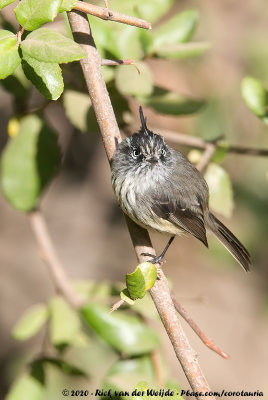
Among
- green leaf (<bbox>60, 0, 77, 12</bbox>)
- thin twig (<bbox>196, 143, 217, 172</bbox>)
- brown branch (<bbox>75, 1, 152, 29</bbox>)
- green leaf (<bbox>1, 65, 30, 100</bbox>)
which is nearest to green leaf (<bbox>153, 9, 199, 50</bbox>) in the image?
thin twig (<bbox>196, 143, 217, 172</bbox>)

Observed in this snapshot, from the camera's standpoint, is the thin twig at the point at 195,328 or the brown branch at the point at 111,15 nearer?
the brown branch at the point at 111,15

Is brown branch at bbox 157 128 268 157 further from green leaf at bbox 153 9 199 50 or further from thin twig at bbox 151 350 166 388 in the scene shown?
thin twig at bbox 151 350 166 388

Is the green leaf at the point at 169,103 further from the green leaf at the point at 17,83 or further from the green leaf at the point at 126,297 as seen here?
the green leaf at the point at 126,297

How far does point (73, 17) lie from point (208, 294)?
11.1 feet

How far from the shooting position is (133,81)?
237cm

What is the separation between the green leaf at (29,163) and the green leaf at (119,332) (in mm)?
600

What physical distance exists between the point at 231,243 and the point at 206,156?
1.95 ft

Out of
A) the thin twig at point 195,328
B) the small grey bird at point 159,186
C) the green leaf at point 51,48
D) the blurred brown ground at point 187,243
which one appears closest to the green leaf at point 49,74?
the green leaf at point 51,48

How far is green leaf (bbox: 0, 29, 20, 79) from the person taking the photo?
1.57 m

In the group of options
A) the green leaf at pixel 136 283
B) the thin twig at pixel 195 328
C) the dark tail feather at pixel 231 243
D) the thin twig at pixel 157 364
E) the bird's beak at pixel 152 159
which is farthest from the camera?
the dark tail feather at pixel 231 243

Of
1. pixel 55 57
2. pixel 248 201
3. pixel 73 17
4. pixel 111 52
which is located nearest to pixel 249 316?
pixel 248 201

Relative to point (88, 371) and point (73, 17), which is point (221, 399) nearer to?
point (88, 371)

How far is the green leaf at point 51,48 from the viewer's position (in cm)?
152

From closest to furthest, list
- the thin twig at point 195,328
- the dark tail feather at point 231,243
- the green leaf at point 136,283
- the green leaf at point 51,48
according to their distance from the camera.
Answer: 1. the green leaf at point 51,48
2. the green leaf at point 136,283
3. the thin twig at point 195,328
4. the dark tail feather at point 231,243
